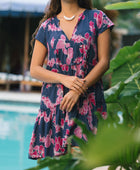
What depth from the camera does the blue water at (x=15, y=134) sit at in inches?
167

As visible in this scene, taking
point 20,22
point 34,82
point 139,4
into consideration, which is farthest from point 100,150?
point 20,22

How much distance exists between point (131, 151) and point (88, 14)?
75cm

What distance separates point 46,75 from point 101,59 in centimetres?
22

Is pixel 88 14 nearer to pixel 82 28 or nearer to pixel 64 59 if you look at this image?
pixel 82 28

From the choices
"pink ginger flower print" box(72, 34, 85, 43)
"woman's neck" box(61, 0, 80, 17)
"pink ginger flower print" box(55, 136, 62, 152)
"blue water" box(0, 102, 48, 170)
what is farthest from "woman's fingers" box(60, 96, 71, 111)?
"blue water" box(0, 102, 48, 170)

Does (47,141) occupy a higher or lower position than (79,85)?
lower

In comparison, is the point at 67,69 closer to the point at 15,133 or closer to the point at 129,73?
the point at 129,73

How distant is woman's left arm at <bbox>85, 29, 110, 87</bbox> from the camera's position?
4.57 feet

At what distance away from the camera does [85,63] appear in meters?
→ 1.45

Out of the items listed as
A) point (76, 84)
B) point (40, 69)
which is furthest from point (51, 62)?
point (76, 84)

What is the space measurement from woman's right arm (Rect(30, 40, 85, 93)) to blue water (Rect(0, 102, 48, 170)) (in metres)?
2.68

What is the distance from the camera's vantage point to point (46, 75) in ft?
4.71

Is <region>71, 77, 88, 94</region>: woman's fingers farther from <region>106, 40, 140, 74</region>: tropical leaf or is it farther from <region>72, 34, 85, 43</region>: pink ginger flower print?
<region>106, 40, 140, 74</region>: tropical leaf

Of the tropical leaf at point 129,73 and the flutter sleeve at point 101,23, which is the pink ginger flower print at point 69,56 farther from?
the tropical leaf at point 129,73
